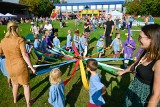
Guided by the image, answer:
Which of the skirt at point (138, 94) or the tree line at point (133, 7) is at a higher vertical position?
the tree line at point (133, 7)

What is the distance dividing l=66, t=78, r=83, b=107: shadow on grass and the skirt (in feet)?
6.95

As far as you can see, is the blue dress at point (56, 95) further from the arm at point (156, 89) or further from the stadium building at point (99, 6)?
the stadium building at point (99, 6)

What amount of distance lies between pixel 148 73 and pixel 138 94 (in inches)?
17.0

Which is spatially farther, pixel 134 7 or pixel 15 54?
pixel 134 7

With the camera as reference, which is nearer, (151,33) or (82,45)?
(151,33)

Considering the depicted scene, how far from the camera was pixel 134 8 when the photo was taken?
74.4m

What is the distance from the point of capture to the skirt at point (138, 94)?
2.50 metres

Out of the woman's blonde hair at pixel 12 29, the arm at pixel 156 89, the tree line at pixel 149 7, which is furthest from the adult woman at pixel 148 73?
the tree line at pixel 149 7

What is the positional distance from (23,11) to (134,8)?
44200mm

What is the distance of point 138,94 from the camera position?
2631 millimetres

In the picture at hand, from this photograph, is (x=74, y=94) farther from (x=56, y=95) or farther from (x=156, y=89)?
(x=156, y=89)

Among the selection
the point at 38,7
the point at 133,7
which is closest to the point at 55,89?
the point at 38,7

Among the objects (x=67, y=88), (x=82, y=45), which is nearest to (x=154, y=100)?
(x=67, y=88)

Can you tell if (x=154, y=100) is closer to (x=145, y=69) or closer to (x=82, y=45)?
(x=145, y=69)
